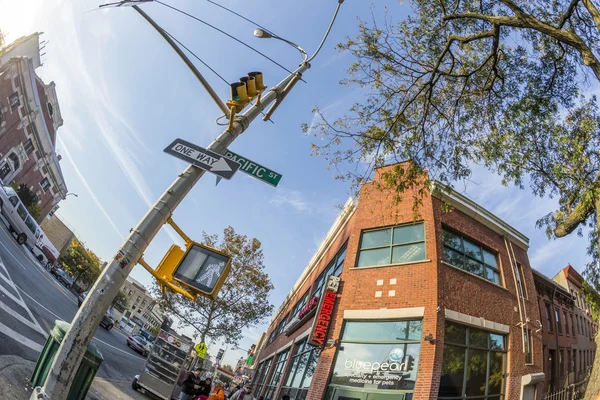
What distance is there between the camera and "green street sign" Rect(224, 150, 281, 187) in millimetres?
4922

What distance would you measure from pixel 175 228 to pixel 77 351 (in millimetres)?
1599

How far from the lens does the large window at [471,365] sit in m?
10.0

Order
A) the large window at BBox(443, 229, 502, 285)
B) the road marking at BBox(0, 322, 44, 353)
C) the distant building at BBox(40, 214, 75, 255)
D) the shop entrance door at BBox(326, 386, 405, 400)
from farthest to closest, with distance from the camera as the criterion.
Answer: the distant building at BBox(40, 214, 75, 255), the large window at BBox(443, 229, 502, 285), the shop entrance door at BBox(326, 386, 405, 400), the road marking at BBox(0, 322, 44, 353)

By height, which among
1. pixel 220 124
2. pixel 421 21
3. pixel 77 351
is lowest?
pixel 77 351

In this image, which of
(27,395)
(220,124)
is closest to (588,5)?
(220,124)

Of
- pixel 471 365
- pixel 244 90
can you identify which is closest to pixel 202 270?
pixel 244 90

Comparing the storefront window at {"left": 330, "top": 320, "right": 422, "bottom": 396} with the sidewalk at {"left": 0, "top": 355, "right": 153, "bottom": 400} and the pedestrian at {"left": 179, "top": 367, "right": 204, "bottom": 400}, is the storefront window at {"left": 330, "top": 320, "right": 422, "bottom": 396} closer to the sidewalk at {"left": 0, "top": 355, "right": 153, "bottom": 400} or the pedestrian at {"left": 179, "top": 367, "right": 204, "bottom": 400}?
the pedestrian at {"left": 179, "top": 367, "right": 204, "bottom": 400}

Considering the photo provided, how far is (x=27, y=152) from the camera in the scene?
144ft

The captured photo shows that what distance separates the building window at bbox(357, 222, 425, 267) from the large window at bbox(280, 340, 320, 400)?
392 centimetres

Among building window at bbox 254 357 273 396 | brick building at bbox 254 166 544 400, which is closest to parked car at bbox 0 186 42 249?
building window at bbox 254 357 273 396

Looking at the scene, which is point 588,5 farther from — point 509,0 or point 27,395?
point 27,395

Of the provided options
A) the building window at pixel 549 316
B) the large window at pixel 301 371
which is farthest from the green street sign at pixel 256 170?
the building window at pixel 549 316

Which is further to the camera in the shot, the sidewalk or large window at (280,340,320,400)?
large window at (280,340,320,400)

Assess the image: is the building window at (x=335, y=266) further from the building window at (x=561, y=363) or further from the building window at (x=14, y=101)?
the building window at (x=14, y=101)
